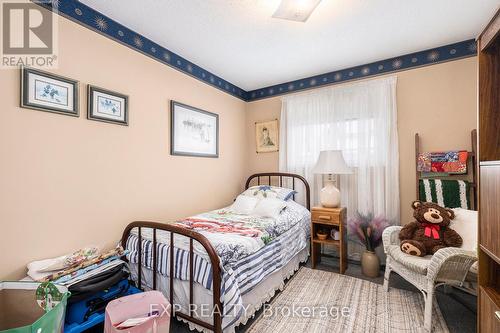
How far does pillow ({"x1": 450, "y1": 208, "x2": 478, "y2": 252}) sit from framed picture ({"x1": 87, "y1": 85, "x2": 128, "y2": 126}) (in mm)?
3172

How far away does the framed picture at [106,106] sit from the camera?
190cm

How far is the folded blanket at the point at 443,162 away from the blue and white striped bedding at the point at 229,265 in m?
1.73

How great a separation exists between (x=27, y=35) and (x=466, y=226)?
12.5 feet

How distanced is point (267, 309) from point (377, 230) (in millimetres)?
1490

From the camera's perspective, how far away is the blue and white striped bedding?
1487mm

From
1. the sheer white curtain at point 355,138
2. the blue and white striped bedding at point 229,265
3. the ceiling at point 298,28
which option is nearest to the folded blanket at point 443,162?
the sheer white curtain at point 355,138

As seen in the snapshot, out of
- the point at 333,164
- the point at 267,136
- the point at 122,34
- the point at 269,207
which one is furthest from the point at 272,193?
the point at 122,34

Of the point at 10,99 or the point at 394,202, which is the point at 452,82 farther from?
the point at 10,99

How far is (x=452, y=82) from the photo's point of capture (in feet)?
8.07

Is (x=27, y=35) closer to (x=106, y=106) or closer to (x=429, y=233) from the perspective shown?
(x=106, y=106)

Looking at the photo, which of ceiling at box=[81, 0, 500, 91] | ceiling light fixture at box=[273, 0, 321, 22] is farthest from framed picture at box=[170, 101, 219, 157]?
ceiling light fixture at box=[273, 0, 321, 22]

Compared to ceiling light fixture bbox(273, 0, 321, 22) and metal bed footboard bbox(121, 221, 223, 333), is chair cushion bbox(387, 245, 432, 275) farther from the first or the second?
ceiling light fixture bbox(273, 0, 321, 22)

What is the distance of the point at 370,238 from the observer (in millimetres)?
2535

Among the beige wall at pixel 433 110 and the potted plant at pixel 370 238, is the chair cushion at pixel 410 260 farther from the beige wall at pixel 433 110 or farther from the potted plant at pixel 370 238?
the beige wall at pixel 433 110
